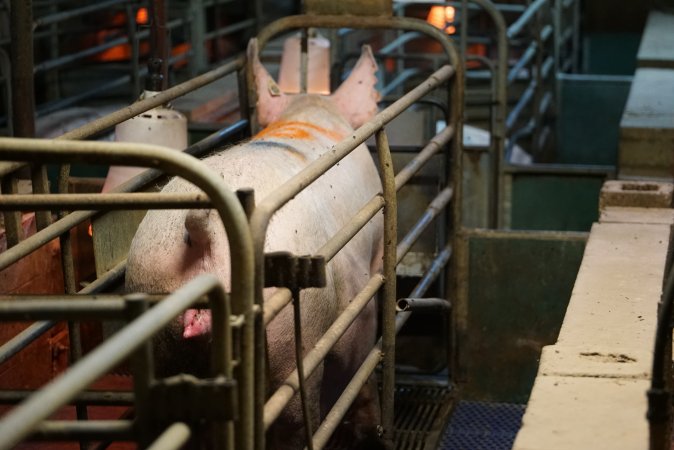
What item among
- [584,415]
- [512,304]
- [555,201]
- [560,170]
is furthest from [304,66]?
[584,415]

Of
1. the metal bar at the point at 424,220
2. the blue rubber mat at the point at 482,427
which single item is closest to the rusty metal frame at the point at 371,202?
the metal bar at the point at 424,220

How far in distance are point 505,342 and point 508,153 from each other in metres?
2.84

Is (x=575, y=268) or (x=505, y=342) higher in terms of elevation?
(x=575, y=268)

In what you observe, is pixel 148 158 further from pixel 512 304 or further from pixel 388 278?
pixel 512 304

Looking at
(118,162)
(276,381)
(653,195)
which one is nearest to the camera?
(118,162)

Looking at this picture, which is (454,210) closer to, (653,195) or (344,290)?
(653,195)

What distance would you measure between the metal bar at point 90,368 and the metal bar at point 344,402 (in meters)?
1.23

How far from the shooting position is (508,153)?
26.3 ft

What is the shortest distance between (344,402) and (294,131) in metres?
1.21

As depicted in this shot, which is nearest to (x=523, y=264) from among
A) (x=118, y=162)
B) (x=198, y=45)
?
(x=118, y=162)

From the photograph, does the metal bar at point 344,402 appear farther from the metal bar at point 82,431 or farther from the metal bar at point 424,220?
the metal bar at point 82,431

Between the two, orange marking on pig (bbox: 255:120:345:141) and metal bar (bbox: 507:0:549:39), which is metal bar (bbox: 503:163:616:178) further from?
orange marking on pig (bbox: 255:120:345:141)

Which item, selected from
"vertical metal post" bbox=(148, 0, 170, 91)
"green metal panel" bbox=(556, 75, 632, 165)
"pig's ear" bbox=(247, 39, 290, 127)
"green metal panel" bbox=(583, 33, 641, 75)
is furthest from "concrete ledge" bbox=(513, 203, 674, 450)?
"green metal panel" bbox=(583, 33, 641, 75)

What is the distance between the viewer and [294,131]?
4.18m
